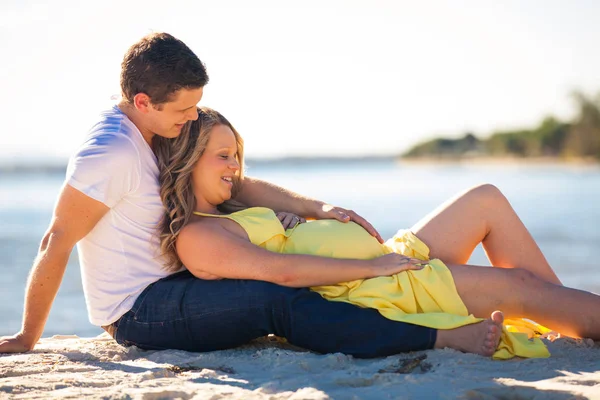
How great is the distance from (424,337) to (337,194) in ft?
52.2

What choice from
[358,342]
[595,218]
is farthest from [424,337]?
[595,218]

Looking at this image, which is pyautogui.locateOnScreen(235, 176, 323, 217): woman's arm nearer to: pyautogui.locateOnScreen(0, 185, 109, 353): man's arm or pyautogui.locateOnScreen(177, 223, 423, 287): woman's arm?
pyautogui.locateOnScreen(177, 223, 423, 287): woman's arm

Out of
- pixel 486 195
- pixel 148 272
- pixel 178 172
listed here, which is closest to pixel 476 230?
pixel 486 195

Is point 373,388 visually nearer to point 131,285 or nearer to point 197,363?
point 197,363

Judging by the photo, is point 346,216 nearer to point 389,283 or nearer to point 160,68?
point 389,283

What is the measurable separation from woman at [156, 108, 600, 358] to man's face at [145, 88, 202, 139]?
0.09 meters

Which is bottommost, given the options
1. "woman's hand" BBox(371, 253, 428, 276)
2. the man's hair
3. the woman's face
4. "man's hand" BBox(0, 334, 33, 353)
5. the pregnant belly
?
"man's hand" BBox(0, 334, 33, 353)

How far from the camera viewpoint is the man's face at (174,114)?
10.8 feet

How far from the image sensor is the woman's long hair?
130 inches

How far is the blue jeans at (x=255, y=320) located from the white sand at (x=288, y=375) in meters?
0.07

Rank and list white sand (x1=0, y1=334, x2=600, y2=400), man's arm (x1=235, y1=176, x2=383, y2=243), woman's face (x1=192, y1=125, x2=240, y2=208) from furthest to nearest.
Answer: man's arm (x1=235, y1=176, x2=383, y2=243), woman's face (x1=192, y1=125, x2=240, y2=208), white sand (x1=0, y1=334, x2=600, y2=400)

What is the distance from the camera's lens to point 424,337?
122 inches

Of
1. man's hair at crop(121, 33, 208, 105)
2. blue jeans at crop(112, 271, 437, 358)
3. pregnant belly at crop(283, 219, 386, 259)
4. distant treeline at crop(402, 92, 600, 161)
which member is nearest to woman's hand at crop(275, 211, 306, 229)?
pregnant belly at crop(283, 219, 386, 259)

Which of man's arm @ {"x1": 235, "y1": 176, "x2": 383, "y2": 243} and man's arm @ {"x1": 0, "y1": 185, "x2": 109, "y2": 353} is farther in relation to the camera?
man's arm @ {"x1": 235, "y1": 176, "x2": 383, "y2": 243}
